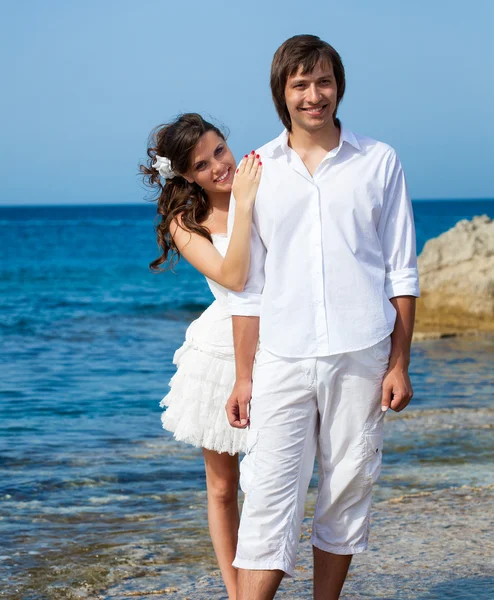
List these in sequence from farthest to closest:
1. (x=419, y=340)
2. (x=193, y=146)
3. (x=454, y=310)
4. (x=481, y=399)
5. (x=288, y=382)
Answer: (x=454, y=310)
(x=419, y=340)
(x=481, y=399)
(x=193, y=146)
(x=288, y=382)

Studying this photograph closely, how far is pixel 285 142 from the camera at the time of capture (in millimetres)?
3078

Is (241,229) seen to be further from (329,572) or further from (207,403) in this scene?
(329,572)

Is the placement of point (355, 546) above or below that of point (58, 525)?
above

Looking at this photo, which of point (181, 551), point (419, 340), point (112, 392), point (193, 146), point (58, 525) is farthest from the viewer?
point (419, 340)

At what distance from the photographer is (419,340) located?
1365 cm

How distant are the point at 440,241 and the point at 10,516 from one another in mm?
11656

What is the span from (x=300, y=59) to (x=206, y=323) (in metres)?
1.19

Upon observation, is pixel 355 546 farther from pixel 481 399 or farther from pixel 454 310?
pixel 454 310

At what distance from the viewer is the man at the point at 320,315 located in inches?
115

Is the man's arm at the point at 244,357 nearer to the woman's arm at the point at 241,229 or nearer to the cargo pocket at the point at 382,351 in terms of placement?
the woman's arm at the point at 241,229

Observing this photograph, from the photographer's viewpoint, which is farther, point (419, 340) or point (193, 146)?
point (419, 340)

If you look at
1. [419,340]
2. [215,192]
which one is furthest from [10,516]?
[419,340]

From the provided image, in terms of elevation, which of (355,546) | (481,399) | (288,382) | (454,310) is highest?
(288,382)

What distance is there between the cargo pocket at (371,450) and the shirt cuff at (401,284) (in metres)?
0.45
